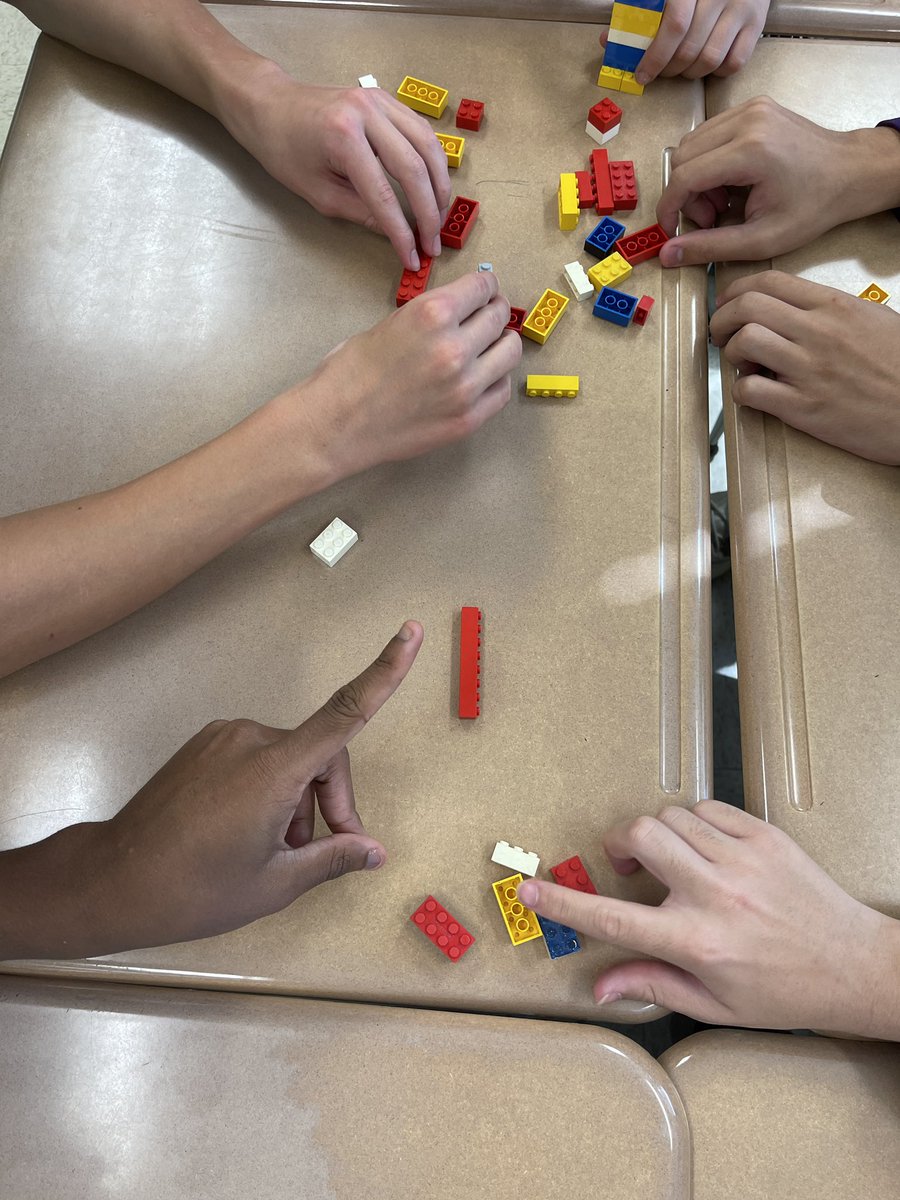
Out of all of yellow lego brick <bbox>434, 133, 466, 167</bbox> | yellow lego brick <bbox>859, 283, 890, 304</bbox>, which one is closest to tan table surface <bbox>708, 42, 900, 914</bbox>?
yellow lego brick <bbox>859, 283, 890, 304</bbox>

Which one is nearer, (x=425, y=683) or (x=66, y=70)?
(x=425, y=683)

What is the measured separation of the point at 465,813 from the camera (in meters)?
0.72

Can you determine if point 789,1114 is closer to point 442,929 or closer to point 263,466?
point 442,929

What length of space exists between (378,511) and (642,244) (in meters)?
0.39

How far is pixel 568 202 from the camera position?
89 cm

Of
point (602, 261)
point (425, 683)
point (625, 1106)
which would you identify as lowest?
point (625, 1106)

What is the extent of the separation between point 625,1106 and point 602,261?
2.47ft

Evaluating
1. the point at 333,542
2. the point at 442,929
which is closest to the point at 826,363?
the point at 333,542

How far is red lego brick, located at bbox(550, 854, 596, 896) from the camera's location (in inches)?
27.6

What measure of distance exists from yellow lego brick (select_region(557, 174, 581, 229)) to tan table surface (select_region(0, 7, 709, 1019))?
0.02 meters

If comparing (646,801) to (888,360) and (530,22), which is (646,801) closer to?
(888,360)

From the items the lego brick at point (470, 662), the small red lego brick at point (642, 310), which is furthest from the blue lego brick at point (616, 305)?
the lego brick at point (470, 662)

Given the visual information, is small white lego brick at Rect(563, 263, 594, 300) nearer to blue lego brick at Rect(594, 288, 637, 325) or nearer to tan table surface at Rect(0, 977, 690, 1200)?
blue lego brick at Rect(594, 288, 637, 325)

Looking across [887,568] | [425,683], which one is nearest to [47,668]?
[425,683]
